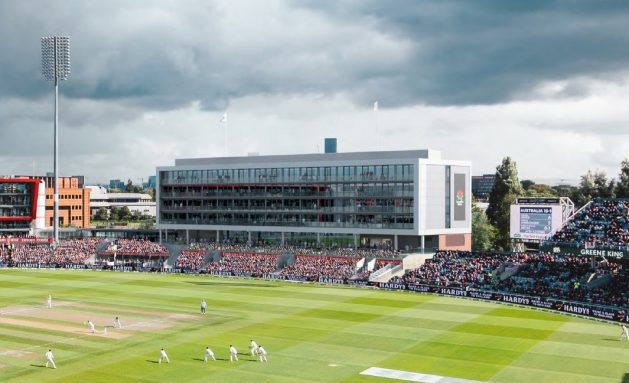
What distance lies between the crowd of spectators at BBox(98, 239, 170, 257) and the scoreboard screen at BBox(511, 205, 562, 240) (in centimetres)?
5697

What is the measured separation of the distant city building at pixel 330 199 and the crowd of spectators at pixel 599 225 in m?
21.0

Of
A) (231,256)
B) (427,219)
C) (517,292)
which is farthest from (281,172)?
(517,292)

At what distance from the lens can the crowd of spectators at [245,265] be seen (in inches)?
3890

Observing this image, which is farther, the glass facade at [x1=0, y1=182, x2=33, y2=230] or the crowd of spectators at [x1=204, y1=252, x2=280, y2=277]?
the glass facade at [x1=0, y1=182, x2=33, y2=230]

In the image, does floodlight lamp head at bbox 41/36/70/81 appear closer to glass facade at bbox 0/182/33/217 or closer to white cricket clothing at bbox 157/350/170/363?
glass facade at bbox 0/182/33/217

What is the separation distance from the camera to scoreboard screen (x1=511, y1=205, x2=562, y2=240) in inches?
3253

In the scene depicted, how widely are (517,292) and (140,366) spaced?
44.8 metres

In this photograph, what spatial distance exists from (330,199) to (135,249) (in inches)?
1451

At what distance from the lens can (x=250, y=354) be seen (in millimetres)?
46906

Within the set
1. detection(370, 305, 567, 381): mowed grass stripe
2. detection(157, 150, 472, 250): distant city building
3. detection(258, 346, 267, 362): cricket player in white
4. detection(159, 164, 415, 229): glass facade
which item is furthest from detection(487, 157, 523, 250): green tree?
detection(258, 346, 267, 362): cricket player in white

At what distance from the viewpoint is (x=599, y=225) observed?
79812 mm

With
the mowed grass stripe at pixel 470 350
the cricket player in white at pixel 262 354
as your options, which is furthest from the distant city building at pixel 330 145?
the cricket player in white at pixel 262 354

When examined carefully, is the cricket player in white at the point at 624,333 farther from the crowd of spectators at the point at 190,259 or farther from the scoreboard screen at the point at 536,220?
the crowd of spectators at the point at 190,259

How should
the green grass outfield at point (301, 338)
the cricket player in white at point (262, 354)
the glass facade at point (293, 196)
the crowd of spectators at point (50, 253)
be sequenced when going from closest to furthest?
the green grass outfield at point (301, 338) < the cricket player in white at point (262, 354) < the glass facade at point (293, 196) < the crowd of spectators at point (50, 253)
